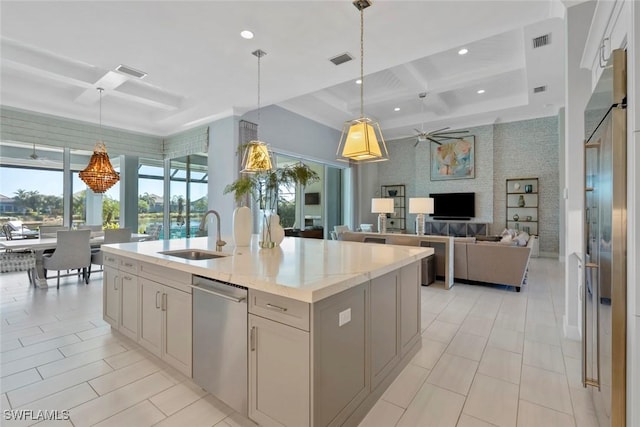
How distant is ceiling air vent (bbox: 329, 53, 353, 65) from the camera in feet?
12.0

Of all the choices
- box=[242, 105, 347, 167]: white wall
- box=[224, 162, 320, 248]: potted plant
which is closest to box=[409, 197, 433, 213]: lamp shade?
box=[224, 162, 320, 248]: potted plant

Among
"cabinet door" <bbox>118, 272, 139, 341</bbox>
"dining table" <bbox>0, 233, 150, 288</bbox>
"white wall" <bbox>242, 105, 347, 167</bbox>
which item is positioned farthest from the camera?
"white wall" <bbox>242, 105, 347, 167</bbox>

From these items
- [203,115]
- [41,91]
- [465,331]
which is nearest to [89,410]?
[465,331]

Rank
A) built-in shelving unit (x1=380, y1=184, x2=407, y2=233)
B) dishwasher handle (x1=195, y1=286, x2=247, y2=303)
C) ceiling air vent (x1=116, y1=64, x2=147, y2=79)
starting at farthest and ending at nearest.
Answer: built-in shelving unit (x1=380, y1=184, x2=407, y2=233) < ceiling air vent (x1=116, y1=64, x2=147, y2=79) < dishwasher handle (x1=195, y1=286, x2=247, y2=303)

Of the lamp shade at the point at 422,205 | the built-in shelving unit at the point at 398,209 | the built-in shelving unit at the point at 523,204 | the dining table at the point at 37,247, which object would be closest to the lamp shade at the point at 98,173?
the dining table at the point at 37,247

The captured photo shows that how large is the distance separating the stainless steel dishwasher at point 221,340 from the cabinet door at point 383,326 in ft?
2.69

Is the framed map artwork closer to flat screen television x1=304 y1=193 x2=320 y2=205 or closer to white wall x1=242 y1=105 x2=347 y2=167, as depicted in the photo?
white wall x1=242 y1=105 x2=347 y2=167

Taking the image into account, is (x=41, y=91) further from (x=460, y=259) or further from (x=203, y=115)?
(x=460, y=259)

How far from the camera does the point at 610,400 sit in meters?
1.34

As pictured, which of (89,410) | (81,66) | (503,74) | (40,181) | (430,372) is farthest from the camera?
(40,181)

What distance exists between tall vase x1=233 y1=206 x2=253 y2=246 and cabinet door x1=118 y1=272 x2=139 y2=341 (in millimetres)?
904

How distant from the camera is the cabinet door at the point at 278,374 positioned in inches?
56.6

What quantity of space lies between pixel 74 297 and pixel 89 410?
10.0 ft

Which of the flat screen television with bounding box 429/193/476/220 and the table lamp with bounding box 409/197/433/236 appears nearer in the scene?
the table lamp with bounding box 409/197/433/236
